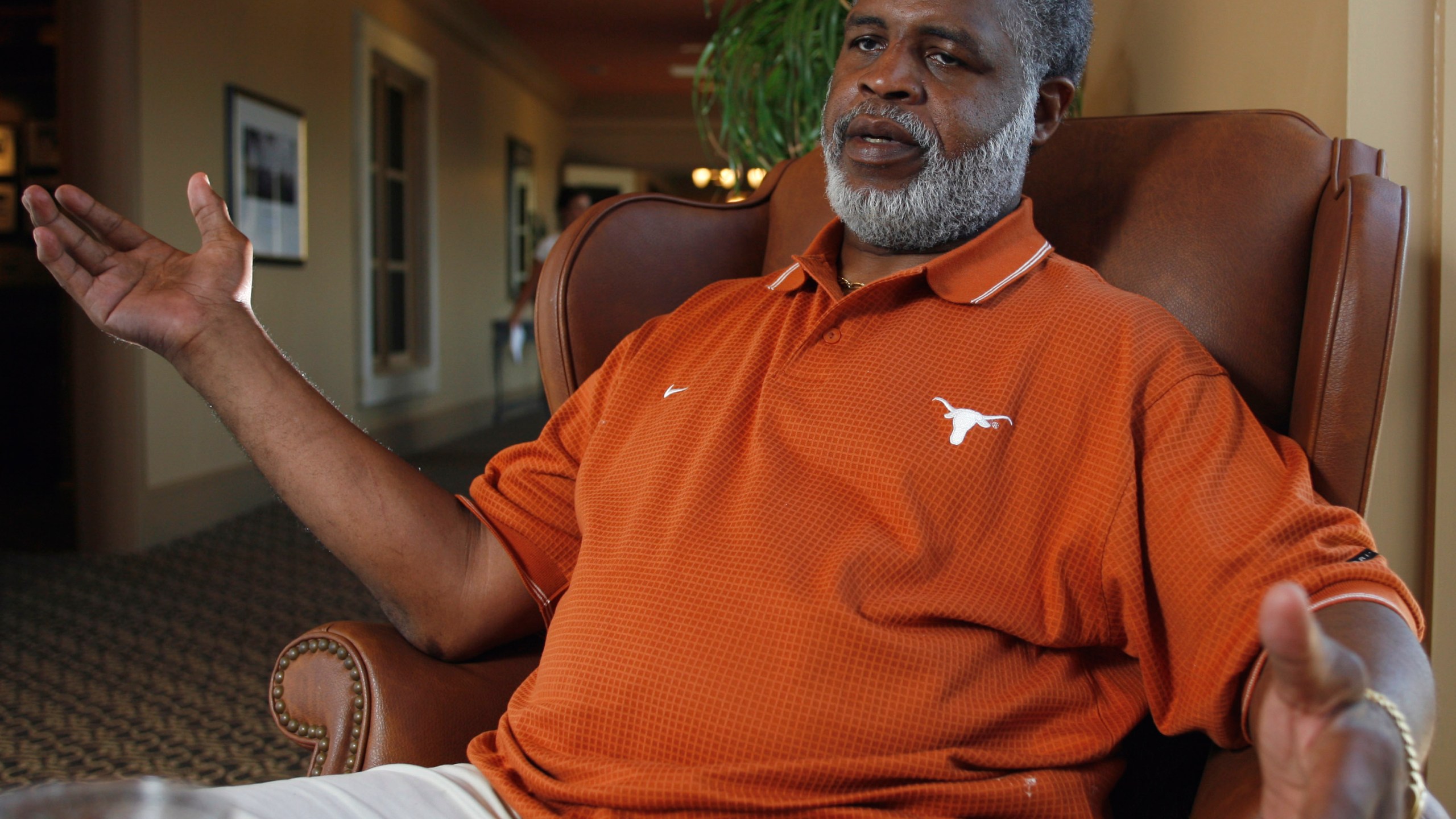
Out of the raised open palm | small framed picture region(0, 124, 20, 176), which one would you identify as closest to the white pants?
the raised open palm

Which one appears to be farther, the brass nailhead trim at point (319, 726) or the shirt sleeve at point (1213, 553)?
the brass nailhead trim at point (319, 726)

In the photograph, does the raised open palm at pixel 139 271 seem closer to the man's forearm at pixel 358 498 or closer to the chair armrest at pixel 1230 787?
the man's forearm at pixel 358 498

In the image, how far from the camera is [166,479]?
13.4 feet

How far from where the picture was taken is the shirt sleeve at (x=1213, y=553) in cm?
80

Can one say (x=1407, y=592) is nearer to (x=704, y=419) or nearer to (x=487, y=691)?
(x=704, y=419)

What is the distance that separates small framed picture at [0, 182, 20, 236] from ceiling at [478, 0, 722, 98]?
3089 mm

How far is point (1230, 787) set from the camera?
0.82m

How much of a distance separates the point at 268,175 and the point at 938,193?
415cm

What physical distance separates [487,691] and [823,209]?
723mm

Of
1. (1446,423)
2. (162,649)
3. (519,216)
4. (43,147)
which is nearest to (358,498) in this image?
(1446,423)

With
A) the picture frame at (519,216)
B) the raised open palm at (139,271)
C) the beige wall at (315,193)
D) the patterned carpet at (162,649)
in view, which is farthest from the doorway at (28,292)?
the raised open palm at (139,271)

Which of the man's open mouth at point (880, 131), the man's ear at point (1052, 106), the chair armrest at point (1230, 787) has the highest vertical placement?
the man's ear at point (1052, 106)

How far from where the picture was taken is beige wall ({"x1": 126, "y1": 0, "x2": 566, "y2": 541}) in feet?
13.1

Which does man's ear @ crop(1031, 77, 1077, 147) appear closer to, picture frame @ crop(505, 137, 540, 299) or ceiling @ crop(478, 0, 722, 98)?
ceiling @ crop(478, 0, 722, 98)
